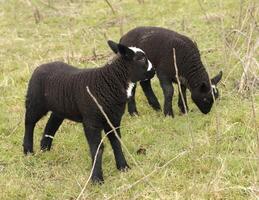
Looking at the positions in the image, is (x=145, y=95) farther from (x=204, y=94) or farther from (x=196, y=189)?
(x=196, y=189)

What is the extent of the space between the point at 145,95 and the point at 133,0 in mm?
7812

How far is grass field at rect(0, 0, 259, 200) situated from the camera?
5.23 m

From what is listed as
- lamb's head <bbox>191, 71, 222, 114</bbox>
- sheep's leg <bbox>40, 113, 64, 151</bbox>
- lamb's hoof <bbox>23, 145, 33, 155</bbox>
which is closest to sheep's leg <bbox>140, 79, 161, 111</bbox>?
lamb's head <bbox>191, 71, 222, 114</bbox>

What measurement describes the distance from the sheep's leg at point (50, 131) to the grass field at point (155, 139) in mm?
149

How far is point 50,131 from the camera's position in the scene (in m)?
6.82

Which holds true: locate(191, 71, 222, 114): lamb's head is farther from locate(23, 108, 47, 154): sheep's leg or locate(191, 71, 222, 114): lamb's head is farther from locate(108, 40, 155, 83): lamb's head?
locate(23, 108, 47, 154): sheep's leg

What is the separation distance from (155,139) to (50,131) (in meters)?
1.43

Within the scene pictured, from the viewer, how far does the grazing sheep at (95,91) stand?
5.74 m

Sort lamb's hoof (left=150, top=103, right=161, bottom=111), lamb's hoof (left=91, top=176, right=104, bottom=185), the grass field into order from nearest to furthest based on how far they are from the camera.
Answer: the grass field
lamb's hoof (left=91, top=176, right=104, bottom=185)
lamb's hoof (left=150, top=103, right=161, bottom=111)

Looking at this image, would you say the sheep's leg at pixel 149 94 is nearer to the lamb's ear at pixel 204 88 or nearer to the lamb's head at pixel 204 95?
the lamb's head at pixel 204 95

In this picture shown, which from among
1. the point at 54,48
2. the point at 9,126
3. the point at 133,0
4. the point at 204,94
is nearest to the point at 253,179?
the point at 204,94

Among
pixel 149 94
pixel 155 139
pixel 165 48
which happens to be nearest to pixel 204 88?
pixel 165 48

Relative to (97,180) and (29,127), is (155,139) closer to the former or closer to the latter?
(97,180)

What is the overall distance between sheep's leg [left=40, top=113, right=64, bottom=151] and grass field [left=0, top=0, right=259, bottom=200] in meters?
0.15
